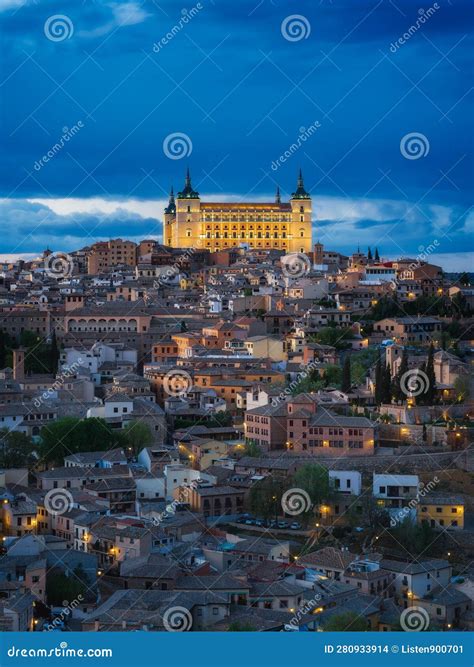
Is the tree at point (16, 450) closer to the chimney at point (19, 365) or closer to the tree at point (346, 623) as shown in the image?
the chimney at point (19, 365)

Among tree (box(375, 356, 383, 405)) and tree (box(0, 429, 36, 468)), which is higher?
tree (box(375, 356, 383, 405))

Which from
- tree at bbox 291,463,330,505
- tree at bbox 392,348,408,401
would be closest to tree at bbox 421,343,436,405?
tree at bbox 392,348,408,401

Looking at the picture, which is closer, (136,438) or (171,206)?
(136,438)

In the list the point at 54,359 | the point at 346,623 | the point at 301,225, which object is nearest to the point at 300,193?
the point at 301,225

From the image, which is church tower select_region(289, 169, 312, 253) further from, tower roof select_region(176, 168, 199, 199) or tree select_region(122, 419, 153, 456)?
tree select_region(122, 419, 153, 456)

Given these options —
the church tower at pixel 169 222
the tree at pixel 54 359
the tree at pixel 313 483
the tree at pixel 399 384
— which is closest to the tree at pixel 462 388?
the tree at pixel 399 384

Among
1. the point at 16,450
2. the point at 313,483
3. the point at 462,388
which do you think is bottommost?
the point at 313,483

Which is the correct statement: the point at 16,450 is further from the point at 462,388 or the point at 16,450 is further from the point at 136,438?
the point at 462,388
